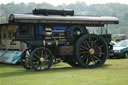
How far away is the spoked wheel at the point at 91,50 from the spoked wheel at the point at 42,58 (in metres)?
1.35

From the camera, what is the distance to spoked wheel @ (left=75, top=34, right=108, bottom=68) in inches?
538

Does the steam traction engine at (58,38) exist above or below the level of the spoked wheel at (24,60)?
above

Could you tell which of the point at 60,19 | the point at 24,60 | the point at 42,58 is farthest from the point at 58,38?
the point at 24,60

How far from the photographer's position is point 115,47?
2122 centimetres

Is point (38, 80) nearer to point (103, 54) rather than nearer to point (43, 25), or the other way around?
point (43, 25)

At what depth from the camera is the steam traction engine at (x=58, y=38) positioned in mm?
12914

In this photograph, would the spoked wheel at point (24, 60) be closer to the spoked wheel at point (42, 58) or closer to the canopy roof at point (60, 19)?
→ the spoked wheel at point (42, 58)

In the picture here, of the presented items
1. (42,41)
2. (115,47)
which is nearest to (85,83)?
(42,41)

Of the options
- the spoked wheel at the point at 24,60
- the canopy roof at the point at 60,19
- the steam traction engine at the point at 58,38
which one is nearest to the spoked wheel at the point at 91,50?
the steam traction engine at the point at 58,38

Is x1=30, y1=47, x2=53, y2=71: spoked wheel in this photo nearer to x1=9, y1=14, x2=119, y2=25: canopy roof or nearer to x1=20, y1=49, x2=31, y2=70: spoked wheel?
x1=20, y1=49, x2=31, y2=70: spoked wheel

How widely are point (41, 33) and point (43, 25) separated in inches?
14.5

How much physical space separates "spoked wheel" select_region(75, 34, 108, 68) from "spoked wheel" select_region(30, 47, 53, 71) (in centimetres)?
135

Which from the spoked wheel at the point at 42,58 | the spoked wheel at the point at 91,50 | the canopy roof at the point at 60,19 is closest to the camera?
the canopy roof at the point at 60,19

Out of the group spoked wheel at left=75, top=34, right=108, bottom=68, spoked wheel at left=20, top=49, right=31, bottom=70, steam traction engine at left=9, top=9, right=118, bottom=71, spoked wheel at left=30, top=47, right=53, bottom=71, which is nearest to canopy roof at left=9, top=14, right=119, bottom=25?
steam traction engine at left=9, top=9, right=118, bottom=71
